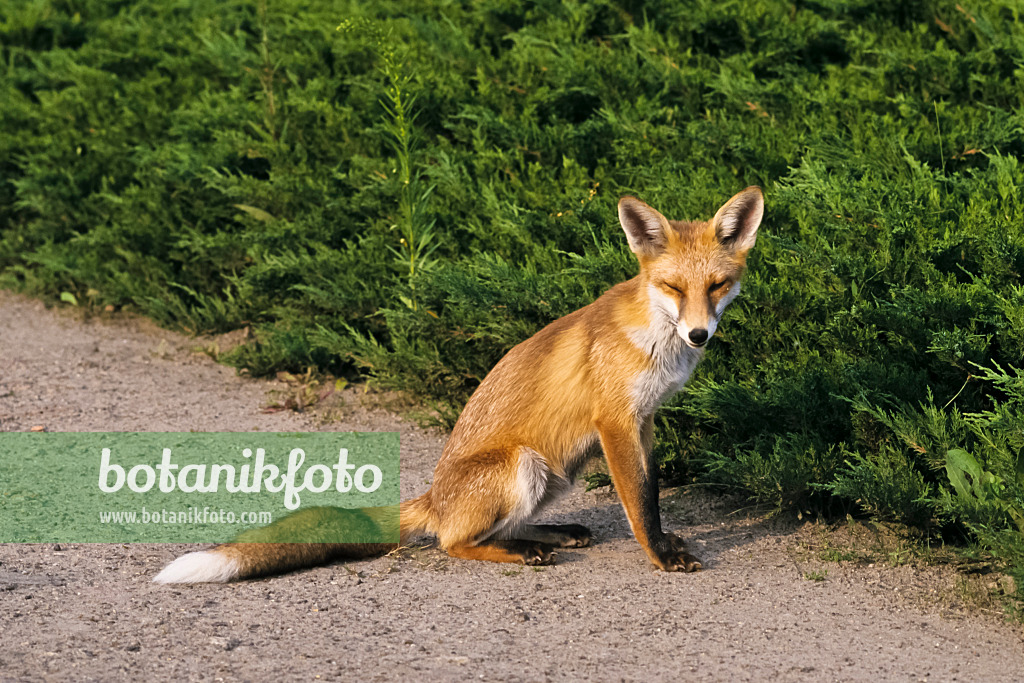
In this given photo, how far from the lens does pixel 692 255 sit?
4.20 metres

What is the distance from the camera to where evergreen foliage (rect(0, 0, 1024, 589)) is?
4.97 metres

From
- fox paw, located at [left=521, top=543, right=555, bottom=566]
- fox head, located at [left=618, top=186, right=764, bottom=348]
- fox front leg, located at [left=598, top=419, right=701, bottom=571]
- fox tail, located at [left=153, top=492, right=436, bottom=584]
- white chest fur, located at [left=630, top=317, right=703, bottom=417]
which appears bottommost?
fox paw, located at [left=521, top=543, right=555, bottom=566]

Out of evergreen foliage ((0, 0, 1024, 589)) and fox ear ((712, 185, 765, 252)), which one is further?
evergreen foliage ((0, 0, 1024, 589))

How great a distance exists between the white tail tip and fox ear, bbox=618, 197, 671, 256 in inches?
85.7

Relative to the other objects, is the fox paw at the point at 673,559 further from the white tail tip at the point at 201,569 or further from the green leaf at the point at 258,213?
the green leaf at the point at 258,213

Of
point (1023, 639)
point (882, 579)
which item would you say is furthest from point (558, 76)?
point (1023, 639)

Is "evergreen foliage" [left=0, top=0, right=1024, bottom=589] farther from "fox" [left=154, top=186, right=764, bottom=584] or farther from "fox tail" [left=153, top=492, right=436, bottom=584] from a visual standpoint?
"fox tail" [left=153, top=492, right=436, bottom=584]

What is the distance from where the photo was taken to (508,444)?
15.0 feet

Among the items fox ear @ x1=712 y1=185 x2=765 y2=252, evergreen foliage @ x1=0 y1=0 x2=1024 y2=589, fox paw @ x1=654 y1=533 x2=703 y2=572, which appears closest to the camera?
fox ear @ x1=712 y1=185 x2=765 y2=252

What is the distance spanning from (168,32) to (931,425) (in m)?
9.11

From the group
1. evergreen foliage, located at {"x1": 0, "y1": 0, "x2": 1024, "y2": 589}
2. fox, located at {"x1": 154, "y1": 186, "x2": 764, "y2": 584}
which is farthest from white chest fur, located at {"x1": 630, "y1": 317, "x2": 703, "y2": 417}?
evergreen foliage, located at {"x1": 0, "y1": 0, "x2": 1024, "y2": 589}

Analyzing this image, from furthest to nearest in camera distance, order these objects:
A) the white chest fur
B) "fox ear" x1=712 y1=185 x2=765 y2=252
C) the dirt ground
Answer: the white chest fur < "fox ear" x1=712 y1=185 x2=765 y2=252 < the dirt ground

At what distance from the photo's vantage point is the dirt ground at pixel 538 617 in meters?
3.69

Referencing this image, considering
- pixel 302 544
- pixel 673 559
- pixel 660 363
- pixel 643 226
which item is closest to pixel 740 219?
pixel 643 226
